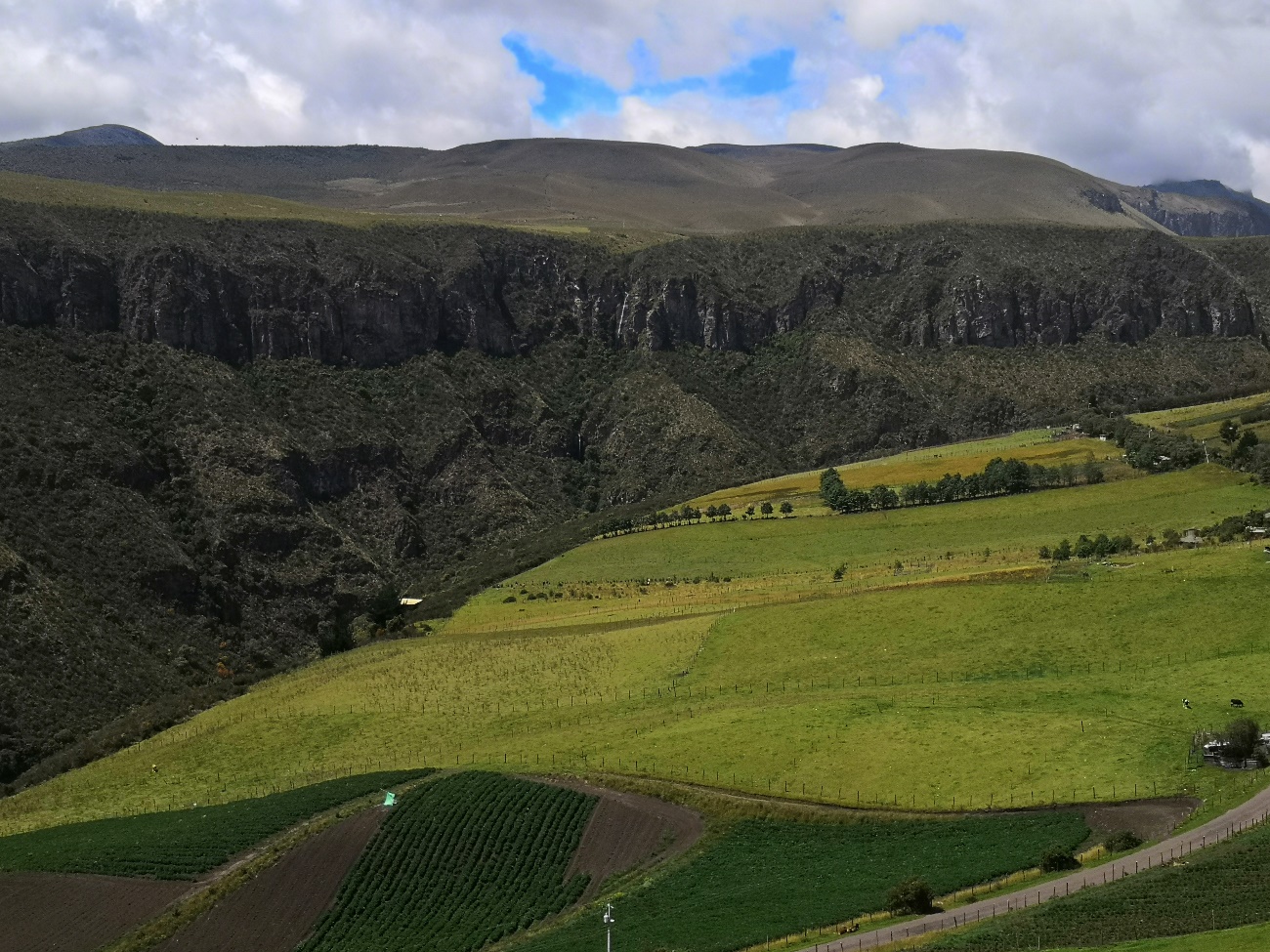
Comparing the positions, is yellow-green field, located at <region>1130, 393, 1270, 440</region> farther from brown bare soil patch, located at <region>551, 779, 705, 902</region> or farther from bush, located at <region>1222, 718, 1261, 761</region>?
brown bare soil patch, located at <region>551, 779, 705, 902</region>

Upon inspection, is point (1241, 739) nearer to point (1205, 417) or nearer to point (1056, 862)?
point (1056, 862)

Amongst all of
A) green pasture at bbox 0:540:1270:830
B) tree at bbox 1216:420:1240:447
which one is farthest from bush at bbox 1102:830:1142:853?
tree at bbox 1216:420:1240:447

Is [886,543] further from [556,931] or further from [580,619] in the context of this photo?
[556,931]

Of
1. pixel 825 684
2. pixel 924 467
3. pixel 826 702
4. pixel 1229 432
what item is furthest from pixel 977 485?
pixel 826 702

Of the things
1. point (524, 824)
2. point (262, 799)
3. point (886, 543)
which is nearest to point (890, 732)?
point (524, 824)

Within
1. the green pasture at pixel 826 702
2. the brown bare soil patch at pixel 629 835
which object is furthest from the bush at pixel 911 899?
the brown bare soil patch at pixel 629 835

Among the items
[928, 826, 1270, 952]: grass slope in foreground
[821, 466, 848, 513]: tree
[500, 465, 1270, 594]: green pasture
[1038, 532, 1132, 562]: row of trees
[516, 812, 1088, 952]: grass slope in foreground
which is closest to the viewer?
[928, 826, 1270, 952]: grass slope in foreground
